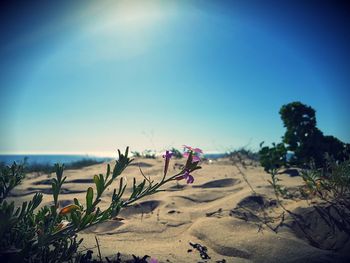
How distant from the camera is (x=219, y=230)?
2.62 m

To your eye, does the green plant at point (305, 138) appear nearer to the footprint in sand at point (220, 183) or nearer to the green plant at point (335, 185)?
the footprint in sand at point (220, 183)

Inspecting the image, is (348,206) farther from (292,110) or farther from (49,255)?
(292,110)

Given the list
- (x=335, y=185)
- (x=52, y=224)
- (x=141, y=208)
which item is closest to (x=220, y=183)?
(x=141, y=208)

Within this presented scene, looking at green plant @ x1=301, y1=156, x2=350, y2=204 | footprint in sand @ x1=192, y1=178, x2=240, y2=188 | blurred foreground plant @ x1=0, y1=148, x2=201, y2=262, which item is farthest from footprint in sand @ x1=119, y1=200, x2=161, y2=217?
green plant @ x1=301, y1=156, x2=350, y2=204

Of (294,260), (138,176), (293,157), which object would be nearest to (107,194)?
(138,176)

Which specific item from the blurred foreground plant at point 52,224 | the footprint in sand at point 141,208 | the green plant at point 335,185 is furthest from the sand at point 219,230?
the blurred foreground plant at point 52,224

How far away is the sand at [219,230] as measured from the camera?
217 cm

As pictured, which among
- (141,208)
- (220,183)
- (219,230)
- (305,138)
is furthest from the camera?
(305,138)

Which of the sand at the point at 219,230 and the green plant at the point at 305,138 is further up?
the green plant at the point at 305,138

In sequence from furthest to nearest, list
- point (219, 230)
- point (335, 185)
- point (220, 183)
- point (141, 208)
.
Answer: point (220, 183), point (141, 208), point (335, 185), point (219, 230)

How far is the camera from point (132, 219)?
3.14 meters

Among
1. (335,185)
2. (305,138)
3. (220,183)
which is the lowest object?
(220,183)

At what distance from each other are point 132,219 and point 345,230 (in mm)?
2083

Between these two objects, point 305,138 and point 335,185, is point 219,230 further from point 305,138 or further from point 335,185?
point 305,138
